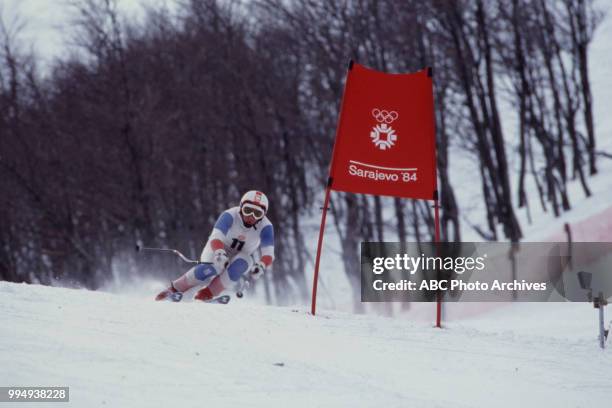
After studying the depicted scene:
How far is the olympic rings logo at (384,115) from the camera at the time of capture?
10859mm

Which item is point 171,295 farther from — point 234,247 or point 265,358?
point 265,358

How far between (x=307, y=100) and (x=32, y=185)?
8268 mm

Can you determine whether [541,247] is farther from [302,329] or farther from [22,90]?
[22,90]

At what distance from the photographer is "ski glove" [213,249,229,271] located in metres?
11.3

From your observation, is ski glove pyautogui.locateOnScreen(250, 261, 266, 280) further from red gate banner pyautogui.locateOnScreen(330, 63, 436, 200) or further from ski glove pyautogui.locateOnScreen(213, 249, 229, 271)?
red gate banner pyautogui.locateOnScreen(330, 63, 436, 200)

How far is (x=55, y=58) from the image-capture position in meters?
29.8

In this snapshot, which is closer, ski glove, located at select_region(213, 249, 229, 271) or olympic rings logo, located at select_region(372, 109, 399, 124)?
olympic rings logo, located at select_region(372, 109, 399, 124)

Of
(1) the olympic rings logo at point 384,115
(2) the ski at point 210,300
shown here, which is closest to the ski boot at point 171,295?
(2) the ski at point 210,300

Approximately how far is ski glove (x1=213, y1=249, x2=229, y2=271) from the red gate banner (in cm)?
165

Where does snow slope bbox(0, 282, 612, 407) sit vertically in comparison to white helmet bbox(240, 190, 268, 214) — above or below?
below

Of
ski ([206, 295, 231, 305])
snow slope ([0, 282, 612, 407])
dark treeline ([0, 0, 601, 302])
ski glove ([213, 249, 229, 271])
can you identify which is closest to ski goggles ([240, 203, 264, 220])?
ski glove ([213, 249, 229, 271])

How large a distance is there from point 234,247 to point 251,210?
53cm

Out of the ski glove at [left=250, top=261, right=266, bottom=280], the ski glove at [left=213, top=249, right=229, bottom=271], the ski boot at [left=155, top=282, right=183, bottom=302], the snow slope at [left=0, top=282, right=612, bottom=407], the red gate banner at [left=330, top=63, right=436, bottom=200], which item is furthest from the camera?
the ski boot at [left=155, top=282, right=183, bottom=302]

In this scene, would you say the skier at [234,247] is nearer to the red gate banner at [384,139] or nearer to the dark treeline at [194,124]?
the red gate banner at [384,139]
